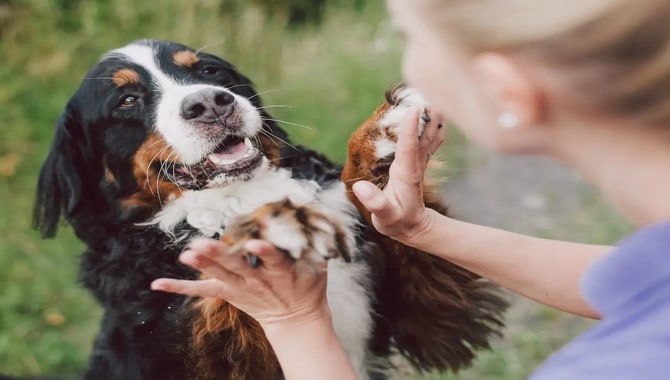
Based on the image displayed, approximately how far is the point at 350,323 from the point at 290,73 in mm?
2036

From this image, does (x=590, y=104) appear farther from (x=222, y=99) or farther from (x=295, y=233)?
(x=222, y=99)

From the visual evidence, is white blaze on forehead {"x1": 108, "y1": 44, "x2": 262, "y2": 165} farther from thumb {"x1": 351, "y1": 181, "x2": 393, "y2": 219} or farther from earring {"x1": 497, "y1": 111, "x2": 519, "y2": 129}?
earring {"x1": 497, "y1": 111, "x2": 519, "y2": 129}

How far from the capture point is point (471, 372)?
2709mm

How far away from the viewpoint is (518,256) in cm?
170

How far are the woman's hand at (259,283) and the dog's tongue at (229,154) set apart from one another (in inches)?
19.4

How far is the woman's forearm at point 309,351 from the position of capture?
1438 millimetres

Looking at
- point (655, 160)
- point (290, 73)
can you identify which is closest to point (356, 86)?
point (290, 73)

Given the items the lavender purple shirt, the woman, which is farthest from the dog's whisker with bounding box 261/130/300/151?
the lavender purple shirt

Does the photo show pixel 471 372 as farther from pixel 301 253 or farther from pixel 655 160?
pixel 655 160

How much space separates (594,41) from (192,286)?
777mm

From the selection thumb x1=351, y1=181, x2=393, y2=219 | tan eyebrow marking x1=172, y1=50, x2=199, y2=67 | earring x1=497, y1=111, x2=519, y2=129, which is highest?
earring x1=497, y1=111, x2=519, y2=129

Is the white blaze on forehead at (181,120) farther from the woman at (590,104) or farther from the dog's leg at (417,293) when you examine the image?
the woman at (590,104)

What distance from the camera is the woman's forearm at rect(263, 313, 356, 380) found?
1.44m

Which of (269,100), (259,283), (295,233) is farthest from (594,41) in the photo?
(269,100)
